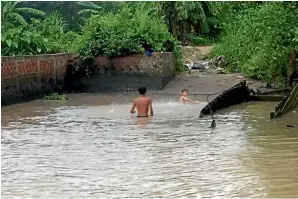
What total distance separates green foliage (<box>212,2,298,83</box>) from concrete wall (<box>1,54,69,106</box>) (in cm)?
592

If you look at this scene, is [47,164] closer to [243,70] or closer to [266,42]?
[266,42]

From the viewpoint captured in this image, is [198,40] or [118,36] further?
[198,40]

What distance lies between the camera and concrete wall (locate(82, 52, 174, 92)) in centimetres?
1905

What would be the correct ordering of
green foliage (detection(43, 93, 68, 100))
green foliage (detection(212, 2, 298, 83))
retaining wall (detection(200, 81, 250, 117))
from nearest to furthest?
retaining wall (detection(200, 81, 250, 117)) → green foliage (detection(212, 2, 298, 83)) → green foliage (detection(43, 93, 68, 100))

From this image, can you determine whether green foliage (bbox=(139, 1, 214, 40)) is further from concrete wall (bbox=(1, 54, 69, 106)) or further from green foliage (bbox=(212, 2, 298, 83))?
concrete wall (bbox=(1, 54, 69, 106))

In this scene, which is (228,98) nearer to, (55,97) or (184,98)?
(184,98)

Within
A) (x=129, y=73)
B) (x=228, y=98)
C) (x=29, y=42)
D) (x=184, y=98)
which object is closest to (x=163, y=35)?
(x=129, y=73)

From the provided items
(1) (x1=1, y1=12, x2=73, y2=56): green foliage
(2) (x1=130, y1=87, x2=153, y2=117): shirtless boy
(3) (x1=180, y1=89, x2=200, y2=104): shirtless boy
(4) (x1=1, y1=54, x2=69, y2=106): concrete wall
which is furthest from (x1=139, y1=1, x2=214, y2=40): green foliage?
(2) (x1=130, y1=87, x2=153, y2=117): shirtless boy

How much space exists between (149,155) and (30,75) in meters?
9.38

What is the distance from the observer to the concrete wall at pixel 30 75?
15.6 m

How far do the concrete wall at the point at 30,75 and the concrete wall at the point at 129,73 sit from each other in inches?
44.8

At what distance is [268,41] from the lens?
15.1 meters

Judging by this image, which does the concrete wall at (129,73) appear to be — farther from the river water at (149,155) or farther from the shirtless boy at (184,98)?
the river water at (149,155)

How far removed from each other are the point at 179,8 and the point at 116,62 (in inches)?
304
